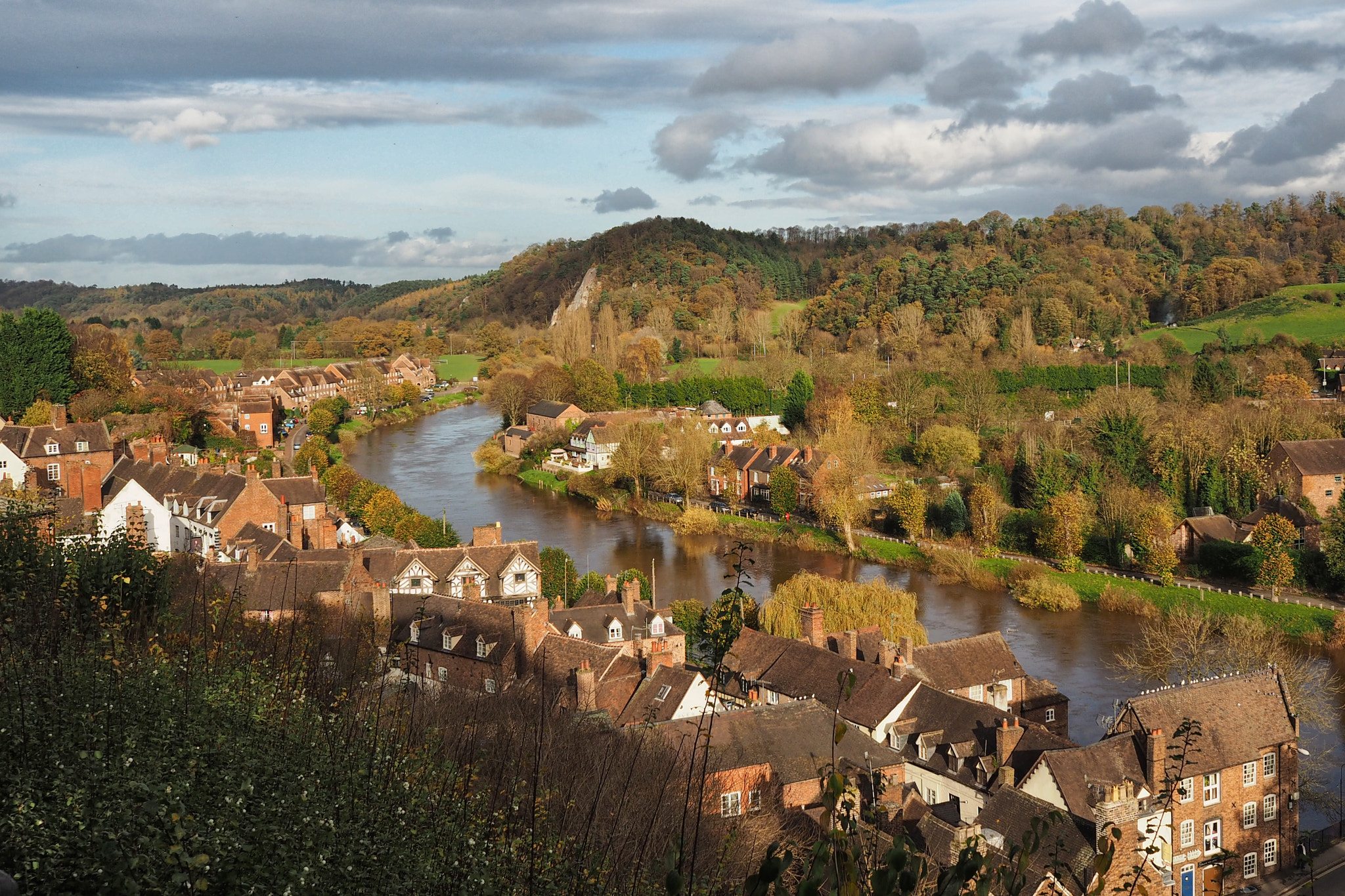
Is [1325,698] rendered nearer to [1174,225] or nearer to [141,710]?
[141,710]

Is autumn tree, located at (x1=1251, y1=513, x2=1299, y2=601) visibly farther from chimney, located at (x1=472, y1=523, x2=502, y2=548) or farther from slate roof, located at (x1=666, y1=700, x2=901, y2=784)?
chimney, located at (x1=472, y1=523, x2=502, y2=548)

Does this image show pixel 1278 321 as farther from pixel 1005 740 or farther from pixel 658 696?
pixel 658 696

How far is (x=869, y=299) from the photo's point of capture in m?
78.2

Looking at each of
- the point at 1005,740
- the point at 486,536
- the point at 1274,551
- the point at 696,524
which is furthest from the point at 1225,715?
the point at 696,524

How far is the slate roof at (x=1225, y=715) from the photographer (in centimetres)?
1490

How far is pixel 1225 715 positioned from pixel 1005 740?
3099mm

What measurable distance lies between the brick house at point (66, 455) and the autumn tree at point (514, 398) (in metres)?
29.9

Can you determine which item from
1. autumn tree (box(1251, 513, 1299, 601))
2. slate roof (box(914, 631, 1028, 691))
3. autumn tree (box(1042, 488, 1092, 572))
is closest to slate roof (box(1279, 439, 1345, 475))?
autumn tree (box(1251, 513, 1299, 601))

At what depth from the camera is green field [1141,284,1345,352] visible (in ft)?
192

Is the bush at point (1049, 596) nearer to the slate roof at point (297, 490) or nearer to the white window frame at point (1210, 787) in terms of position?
the white window frame at point (1210, 787)

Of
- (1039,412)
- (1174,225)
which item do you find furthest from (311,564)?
(1174,225)

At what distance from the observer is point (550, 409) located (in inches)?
2286

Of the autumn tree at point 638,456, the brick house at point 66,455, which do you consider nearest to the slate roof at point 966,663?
the brick house at point 66,455

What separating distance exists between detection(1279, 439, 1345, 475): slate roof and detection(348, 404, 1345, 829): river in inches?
407
